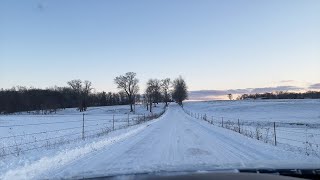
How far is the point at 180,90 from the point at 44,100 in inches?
2278

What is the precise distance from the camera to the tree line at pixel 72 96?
133500mm

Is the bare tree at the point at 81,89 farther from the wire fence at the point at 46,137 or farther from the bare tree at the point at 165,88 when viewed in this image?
the wire fence at the point at 46,137

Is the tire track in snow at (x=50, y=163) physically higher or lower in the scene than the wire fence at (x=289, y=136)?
higher

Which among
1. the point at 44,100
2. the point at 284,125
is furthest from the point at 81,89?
the point at 284,125

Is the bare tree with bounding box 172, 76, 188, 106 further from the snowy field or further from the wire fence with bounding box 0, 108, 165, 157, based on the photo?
the wire fence with bounding box 0, 108, 165, 157

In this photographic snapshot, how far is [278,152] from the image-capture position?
48.4 feet

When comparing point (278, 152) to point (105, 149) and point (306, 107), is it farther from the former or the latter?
point (306, 107)

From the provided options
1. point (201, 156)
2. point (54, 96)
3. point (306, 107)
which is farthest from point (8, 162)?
point (54, 96)

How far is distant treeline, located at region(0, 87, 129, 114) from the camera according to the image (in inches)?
5891

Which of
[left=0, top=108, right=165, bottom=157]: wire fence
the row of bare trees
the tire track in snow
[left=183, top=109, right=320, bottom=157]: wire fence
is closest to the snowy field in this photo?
[left=183, top=109, right=320, bottom=157]: wire fence

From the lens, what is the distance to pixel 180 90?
175750mm

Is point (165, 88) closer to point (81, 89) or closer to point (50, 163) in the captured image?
point (81, 89)

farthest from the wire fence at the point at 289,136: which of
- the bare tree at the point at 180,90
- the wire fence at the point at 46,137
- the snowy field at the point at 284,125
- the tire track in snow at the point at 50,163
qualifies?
the bare tree at the point at 180,90

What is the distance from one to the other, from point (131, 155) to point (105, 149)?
8.32 ft
